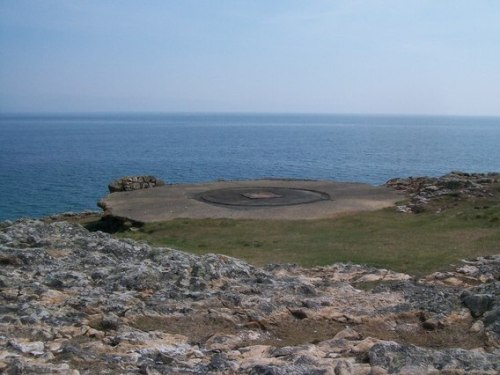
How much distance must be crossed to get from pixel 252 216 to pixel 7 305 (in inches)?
646

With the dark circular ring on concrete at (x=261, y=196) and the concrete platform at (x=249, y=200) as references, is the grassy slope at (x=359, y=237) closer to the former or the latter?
the concrete platform at (x=249, y=200)

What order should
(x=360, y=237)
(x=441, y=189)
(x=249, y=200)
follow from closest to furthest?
(x=360, y=237), (x=249, y=200), (x=441, y=189)

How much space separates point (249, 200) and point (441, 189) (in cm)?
984

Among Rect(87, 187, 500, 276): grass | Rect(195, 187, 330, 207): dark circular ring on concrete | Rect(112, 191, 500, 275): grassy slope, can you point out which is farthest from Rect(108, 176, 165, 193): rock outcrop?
Rect(112, 191, 500, 275): grassy slope

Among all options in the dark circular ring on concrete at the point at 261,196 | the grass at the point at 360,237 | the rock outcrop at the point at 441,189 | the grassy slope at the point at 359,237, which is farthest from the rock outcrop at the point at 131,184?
the rock outcrop at the point at 441,189

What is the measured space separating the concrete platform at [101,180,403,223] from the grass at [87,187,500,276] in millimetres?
1203

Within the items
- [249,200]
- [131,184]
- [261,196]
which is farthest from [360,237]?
[131,184]

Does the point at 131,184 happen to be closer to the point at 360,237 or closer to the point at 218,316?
the point at 360,237

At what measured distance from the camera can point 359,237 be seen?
70.7 feet

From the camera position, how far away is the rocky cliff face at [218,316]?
793 cm

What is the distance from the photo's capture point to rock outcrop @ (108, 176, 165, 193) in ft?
111

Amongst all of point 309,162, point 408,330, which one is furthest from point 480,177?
point 309,162

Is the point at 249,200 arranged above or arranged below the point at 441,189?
below

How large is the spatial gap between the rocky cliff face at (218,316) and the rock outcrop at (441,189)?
13035 mm
